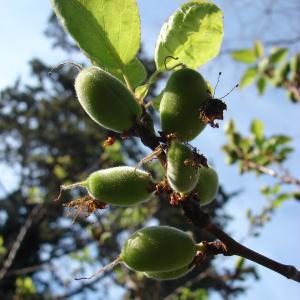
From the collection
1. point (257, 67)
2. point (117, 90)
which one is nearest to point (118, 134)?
point (117, 90)

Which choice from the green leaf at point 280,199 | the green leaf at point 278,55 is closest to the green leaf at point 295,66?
the green leaf at point 278,55

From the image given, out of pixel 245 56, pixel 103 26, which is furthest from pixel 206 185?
pixel 245 56

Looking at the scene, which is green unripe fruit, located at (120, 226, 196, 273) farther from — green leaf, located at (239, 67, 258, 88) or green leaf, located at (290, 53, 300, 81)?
green leaf, located at (239, 67, 258, 88)

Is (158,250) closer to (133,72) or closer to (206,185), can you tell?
(206,185)

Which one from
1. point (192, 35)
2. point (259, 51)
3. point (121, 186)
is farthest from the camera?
point (259, 51)

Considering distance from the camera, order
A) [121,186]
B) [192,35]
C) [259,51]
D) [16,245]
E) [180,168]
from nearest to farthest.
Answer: [180,168] → [121,186] → [192,35] → [259,51] → [16,245]

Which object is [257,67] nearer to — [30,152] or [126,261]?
[126,261]
